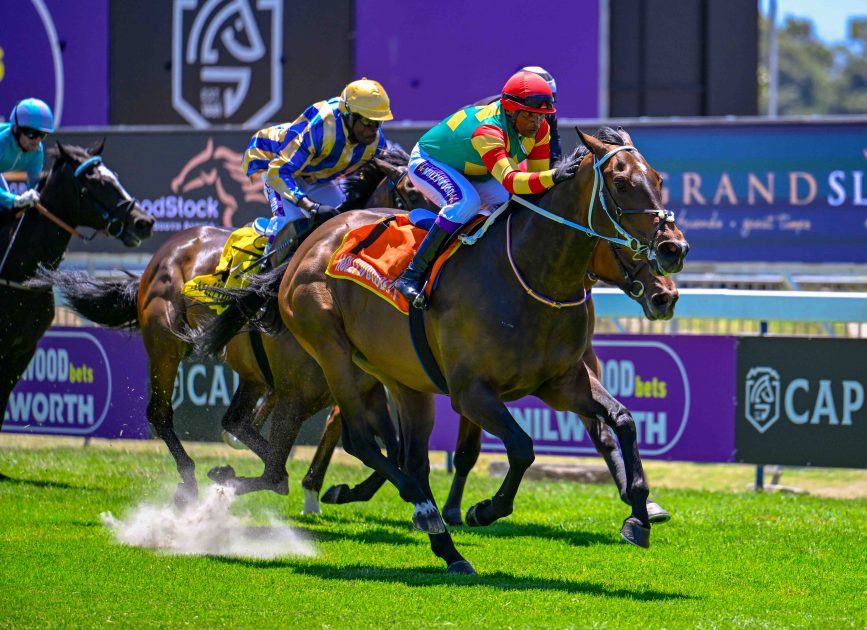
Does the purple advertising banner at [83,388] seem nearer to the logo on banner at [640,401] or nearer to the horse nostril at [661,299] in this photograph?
the logo on banner at [640,401]

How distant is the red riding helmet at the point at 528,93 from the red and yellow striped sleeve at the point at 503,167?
6.3 inches

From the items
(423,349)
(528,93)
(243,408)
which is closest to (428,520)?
(423,349)

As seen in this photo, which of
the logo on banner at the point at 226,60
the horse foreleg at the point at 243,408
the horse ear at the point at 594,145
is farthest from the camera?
the logo on banner at the point at 226,60

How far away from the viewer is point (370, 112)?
786 centimetres

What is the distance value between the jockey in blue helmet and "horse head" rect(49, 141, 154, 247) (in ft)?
0.63

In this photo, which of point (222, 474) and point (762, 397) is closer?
point (222, 474)

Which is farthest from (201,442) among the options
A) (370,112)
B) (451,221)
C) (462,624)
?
(462,624)

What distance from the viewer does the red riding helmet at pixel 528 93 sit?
6496mm

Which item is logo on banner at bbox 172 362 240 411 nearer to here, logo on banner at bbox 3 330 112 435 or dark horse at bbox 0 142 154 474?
logo on banner at bbox 3 330 112 435

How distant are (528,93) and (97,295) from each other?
4206 millimetres

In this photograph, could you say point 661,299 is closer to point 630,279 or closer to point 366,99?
point 630,279

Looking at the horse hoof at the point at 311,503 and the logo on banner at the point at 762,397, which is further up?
the logo on banner at the point at 762,397

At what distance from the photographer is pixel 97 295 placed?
9.59m

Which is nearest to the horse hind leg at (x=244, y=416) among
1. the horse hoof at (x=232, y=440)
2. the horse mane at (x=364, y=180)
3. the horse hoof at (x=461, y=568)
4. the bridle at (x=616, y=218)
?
the horse hoof at (x=232, y=440)
